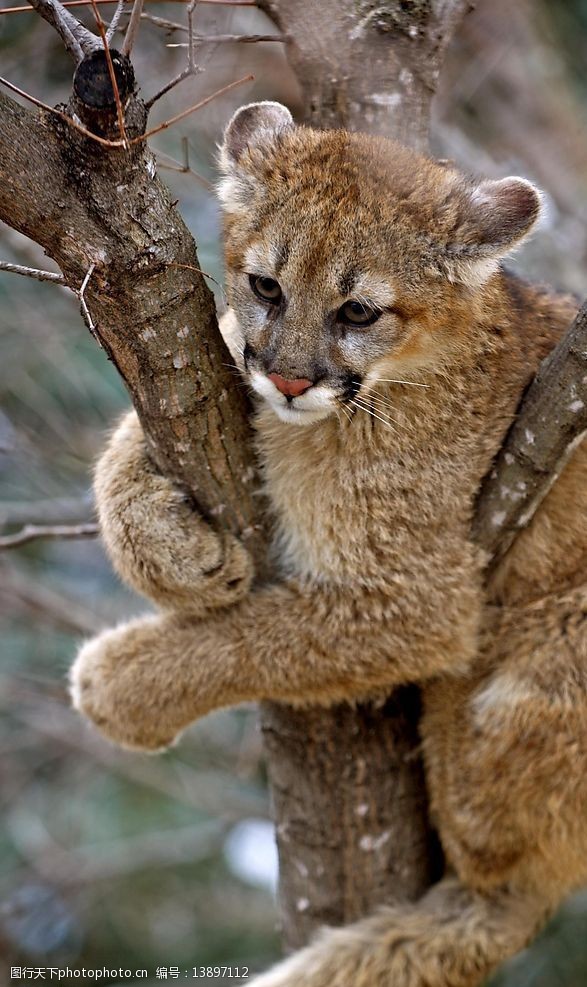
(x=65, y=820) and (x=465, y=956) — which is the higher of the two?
(x=465, y=956)

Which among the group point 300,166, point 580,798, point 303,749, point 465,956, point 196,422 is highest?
point 300,166

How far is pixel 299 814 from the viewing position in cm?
468

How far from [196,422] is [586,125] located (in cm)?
712

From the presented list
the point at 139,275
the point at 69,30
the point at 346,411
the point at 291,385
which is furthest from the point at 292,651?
the point at 69,30

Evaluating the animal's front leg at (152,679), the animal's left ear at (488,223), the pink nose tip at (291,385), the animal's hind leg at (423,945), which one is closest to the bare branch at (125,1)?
the animal's left ear at (488,223)

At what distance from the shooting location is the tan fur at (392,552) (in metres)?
3.89

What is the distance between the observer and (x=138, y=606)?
820cm

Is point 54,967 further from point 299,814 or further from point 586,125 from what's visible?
point 586,125

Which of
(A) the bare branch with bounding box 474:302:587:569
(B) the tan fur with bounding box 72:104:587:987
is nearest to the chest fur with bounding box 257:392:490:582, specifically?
(B) the tan fur with bounding box 72:104:587:987

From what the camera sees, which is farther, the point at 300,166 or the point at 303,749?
the point at 303,749

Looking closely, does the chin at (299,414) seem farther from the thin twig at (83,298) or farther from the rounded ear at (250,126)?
the rounded ear at (250,126)

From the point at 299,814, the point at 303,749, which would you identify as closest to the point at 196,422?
the point at 303,749

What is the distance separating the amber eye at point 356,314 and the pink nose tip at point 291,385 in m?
0.29

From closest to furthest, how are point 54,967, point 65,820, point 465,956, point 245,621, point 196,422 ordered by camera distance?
1. point 196,422
2. point 245,621
3. point 465,956
4. point 54,967
5. point 65,820
